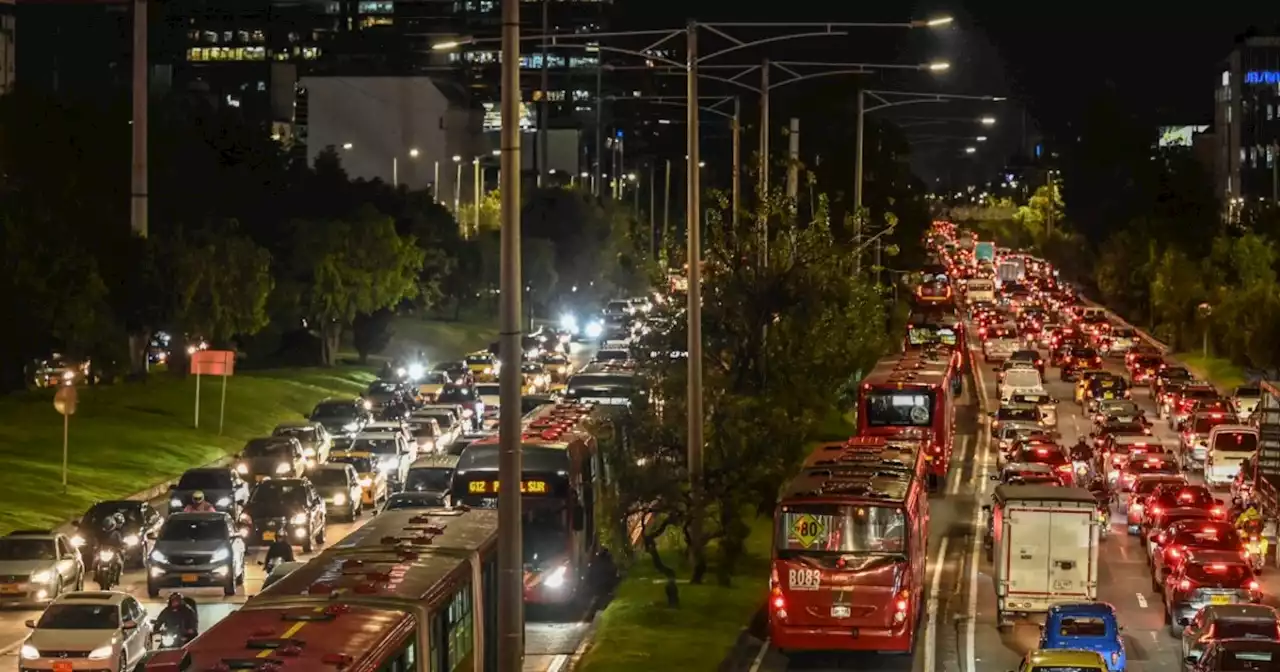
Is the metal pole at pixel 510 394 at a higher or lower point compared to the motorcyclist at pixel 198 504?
higher

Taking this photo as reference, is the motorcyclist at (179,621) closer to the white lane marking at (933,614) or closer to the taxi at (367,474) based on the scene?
the white lane marking at (933,614)

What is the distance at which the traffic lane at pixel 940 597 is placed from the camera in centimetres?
3080

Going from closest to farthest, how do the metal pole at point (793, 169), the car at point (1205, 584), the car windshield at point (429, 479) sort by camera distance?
the car at point (1205, 584) < the car windshield at point (429, 479) < the metal pole at point (793, 169)

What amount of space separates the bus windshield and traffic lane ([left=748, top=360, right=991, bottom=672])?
2.14 metres

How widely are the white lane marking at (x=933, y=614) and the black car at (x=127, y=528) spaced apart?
45.7 ft

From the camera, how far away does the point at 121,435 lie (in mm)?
60469

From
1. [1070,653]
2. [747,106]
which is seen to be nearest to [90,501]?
[1070,653]

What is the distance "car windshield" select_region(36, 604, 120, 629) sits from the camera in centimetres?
2797

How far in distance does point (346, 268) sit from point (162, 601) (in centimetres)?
5001

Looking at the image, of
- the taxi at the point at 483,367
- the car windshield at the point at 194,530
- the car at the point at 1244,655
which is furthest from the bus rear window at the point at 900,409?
the taxi at the point at 483,367

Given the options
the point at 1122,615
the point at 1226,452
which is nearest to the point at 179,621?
the point at 1122,615

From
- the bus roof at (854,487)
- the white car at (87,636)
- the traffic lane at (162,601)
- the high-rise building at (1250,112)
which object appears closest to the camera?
the white car at (87,636)

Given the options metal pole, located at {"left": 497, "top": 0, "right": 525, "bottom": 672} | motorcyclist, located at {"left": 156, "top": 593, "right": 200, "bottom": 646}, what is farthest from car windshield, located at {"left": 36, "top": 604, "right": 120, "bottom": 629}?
metal pole, located at {"left": 497, "top": 0, "right": 525, "bottom": 672}

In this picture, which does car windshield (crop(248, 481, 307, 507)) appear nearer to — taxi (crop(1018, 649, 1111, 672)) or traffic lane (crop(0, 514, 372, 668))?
traffic lane (crop(0, 514, 372, 668))
